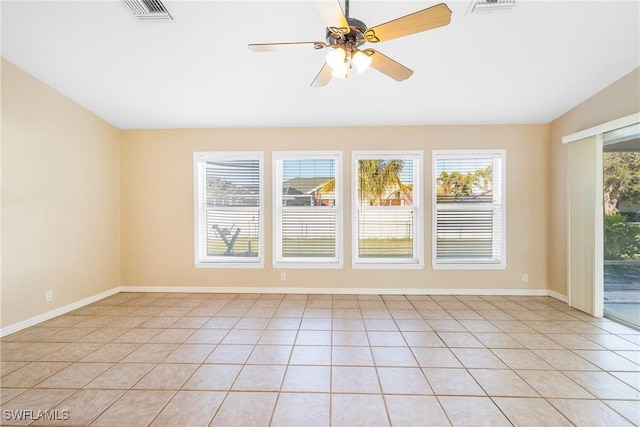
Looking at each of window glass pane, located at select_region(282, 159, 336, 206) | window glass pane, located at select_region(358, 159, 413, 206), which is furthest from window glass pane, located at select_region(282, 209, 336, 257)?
window glass pane, located at select_region(358, 159, 413, 206)

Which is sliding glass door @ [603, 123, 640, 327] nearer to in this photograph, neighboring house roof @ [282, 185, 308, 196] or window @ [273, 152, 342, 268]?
window @ [273, 152, 342, 268]

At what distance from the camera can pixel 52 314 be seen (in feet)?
11.2

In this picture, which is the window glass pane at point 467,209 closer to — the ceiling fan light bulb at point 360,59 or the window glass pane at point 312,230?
the window glass pane at point 312,230

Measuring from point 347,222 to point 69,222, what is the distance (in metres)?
3.82

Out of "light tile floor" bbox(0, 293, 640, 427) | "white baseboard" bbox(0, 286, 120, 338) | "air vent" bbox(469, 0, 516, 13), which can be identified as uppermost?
"air vent" bbox(469, 0, 516, 13)

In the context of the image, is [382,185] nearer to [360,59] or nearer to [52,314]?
[360,59]

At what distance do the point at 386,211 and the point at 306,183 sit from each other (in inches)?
53.3

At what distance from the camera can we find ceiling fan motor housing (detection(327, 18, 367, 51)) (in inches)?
71.2

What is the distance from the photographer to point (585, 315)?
347cm

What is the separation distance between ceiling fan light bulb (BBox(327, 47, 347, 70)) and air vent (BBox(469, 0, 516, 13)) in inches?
55.1

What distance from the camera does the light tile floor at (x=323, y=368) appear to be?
184cm

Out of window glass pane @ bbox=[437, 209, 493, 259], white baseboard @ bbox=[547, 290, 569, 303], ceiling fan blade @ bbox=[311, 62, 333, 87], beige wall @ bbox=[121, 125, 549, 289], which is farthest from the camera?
window glass pane @ bbox=[437, 209, 493, 259]

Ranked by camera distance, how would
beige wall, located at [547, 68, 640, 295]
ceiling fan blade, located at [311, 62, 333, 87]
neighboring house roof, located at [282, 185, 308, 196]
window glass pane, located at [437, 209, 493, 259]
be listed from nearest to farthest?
ceiling fan blade, located at [311, 62, 333, 87] < beige wall, located at [547, 68, 640, 295] < window glass pane, located at [437, 209, 493, 259] < neighboring house roof, located at [282, 185, 308, 196]

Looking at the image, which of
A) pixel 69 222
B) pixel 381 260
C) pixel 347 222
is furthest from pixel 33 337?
pixel 381 260
